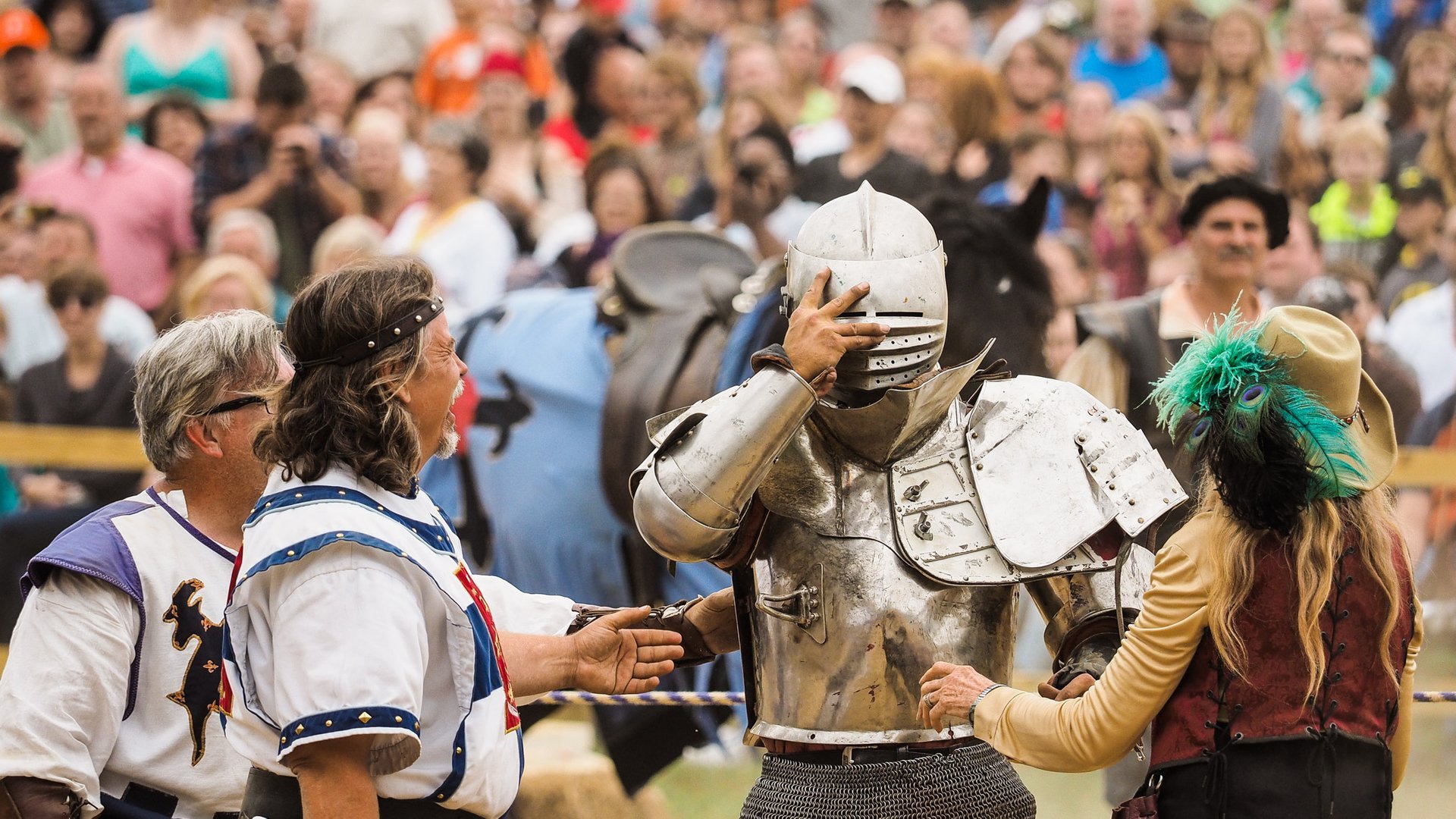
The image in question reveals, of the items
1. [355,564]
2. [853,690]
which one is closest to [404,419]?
[355,564]

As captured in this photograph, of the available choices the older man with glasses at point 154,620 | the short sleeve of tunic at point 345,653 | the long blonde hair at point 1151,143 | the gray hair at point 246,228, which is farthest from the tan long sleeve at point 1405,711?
the gray hair at point 246,228

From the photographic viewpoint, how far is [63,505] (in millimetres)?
A: 8281

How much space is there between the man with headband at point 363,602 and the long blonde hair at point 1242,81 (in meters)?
6.35

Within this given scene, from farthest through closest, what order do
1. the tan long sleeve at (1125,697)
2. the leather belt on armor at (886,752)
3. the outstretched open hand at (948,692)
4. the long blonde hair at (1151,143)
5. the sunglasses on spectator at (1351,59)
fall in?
the sunglasses on spectator at (1351,59) < the long blonde hair at (1151,143) < the leather belt on armor at (886,752) < the outstretched open hand at (948,692) < the tan long sleeve at (1125,697)

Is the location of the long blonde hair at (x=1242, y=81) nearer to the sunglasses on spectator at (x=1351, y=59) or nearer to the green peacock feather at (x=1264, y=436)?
the sunglasses on spectator at (x=1351, y=59)

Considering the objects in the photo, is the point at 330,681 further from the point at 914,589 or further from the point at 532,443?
the point at 532,443

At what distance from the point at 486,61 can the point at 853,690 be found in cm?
684

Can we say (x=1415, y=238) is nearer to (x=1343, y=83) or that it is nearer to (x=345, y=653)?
(x=1343, y=83)

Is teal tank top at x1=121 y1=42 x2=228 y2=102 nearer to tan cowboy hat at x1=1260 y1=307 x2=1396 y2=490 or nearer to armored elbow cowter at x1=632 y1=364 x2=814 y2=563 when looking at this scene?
armored elbow cowter at x1=632 y1=364 x2=814 y2=563

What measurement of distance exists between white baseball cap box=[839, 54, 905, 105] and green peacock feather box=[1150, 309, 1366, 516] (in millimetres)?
5894

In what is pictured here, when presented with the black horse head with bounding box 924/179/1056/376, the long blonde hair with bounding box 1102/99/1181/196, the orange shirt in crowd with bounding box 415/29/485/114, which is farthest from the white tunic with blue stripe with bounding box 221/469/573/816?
the orange shirt in crowd with bounding box 415/29/485/114

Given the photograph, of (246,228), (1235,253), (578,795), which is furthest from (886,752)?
(246,228)

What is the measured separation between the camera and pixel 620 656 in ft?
11.2

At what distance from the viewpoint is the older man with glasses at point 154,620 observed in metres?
3.21
